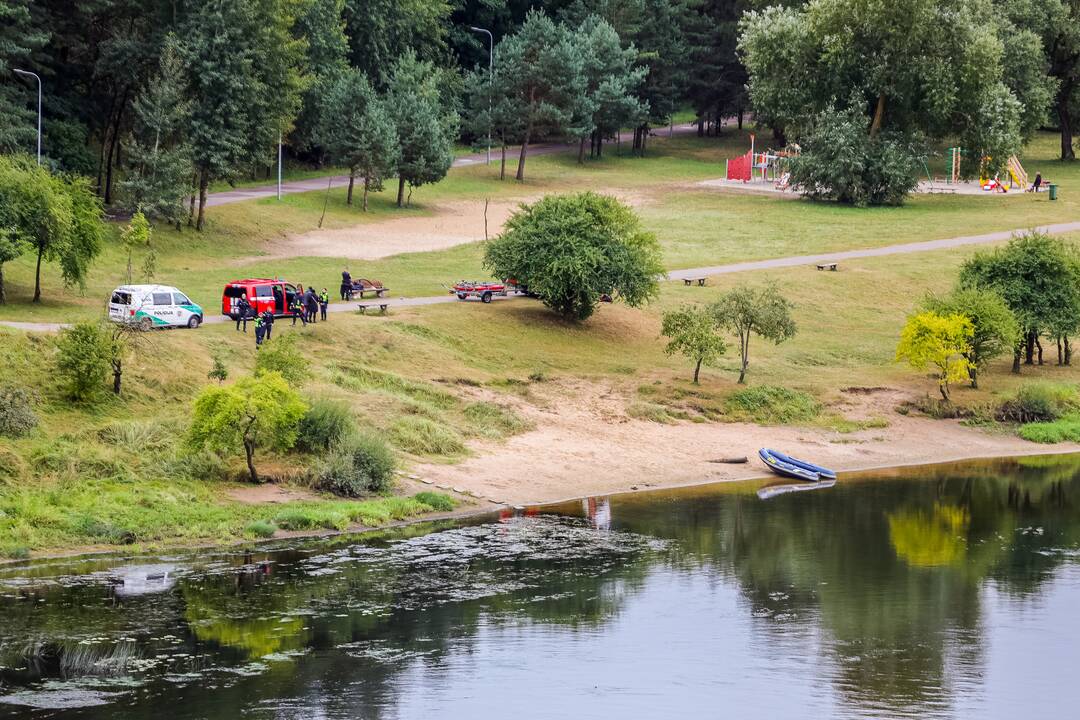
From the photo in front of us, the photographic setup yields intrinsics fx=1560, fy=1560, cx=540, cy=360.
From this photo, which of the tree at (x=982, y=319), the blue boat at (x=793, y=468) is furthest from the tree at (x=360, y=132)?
the blue boat at (x=793, y=468)

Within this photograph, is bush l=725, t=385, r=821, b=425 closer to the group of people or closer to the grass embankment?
the grass embankment

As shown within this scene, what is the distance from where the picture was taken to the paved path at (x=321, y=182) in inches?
3994

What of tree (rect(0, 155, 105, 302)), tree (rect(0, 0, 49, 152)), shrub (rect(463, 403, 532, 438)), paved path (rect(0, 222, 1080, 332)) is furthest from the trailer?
tree (rect(0, 0, 49, 152))

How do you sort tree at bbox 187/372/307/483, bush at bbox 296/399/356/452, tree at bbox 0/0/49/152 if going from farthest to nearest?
1. tree at bbox 0/0/49/152
2. bush at bbox 296/399/356/452
3. tree at bbox 187/372/307/483

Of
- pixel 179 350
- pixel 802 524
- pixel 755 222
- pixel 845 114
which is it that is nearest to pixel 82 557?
pixel 179 350

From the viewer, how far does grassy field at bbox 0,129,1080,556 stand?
48.1 m

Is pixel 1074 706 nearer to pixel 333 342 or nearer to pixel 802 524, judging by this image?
pixel 802 524

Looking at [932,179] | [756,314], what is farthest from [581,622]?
[932,179]

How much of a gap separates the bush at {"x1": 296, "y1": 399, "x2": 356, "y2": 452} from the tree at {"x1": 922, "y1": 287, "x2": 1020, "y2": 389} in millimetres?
29209

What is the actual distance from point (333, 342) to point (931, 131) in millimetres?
59915

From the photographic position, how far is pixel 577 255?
2734 inches

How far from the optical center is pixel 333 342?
62.3m

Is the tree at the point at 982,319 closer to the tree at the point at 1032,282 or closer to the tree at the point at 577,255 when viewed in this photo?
the tree at the point at 1032,282

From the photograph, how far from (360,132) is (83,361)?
5307cm
